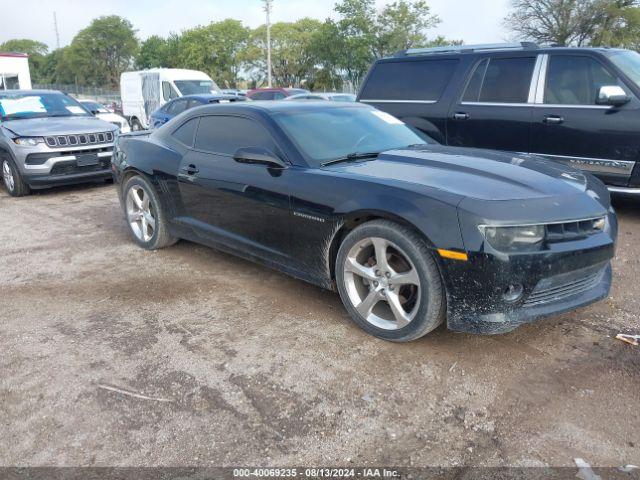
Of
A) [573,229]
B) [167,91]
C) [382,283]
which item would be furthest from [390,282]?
[167,91]

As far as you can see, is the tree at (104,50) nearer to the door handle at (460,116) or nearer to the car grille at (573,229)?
the door handle at (460,116)

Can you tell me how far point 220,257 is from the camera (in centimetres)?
531

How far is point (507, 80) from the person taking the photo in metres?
6.34

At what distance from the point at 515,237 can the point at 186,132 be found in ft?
10.3

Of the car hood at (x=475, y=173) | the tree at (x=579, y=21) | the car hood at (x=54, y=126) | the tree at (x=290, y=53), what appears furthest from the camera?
the tree at (x=290, y=53)

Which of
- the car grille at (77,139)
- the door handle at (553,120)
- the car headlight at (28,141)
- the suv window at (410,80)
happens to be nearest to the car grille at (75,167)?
the car grille at (77,139)

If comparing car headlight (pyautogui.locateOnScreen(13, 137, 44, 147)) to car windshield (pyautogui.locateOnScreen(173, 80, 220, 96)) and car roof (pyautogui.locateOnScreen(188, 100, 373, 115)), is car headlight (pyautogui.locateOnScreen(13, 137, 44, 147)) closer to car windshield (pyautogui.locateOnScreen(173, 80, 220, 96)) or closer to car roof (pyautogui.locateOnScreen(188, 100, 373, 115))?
car roof (pyautogui.locateOnScreen(188, 100, 373, 115))

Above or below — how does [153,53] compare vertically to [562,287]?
above

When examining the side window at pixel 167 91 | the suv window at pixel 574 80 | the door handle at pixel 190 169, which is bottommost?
the door handle at pixel 190 169

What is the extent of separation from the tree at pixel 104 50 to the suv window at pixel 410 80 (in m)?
84.6

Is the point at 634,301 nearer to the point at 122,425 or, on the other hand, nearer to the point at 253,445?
the point at 253,445

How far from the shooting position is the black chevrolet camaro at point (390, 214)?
3.03 metres

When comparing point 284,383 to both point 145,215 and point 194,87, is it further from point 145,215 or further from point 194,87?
point 194,87

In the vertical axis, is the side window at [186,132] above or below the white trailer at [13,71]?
below
